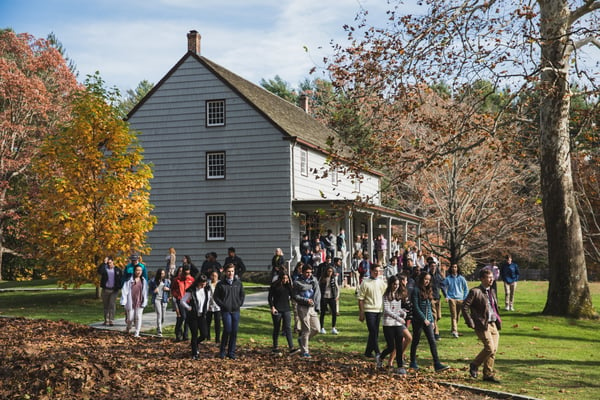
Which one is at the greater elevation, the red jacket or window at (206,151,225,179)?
window at (206,151,225,179)

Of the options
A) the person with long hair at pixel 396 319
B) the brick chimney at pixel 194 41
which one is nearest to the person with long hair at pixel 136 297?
the person with long hair at pixel 396 319

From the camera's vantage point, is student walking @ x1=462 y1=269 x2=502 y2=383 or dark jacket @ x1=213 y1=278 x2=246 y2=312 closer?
student walking @ x1=462 y1=269 x2=502 y2=383

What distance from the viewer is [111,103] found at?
83.1ft

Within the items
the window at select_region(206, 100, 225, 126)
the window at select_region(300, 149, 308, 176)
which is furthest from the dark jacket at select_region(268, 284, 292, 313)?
the window at select_region(206, 100, 225, 126)

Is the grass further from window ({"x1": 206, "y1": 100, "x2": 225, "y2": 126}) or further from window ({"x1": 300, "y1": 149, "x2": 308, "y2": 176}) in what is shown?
window ({"x1": 206, "y1": 100, "x2": 225, "y2": 126})

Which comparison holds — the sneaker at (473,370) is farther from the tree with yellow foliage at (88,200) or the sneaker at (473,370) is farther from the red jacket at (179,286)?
the tree with yellow foliage at (88,200)

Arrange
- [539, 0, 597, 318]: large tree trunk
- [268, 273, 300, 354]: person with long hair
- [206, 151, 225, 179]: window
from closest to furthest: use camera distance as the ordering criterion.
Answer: [268, 273, 300, 354]: person with long hair < [539, 0, 597, 318]: large tree trunk < [206, 151, 225, 179]: window

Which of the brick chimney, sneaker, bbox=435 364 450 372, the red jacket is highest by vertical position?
the brick chimney

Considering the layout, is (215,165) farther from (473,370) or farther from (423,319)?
(473,370)

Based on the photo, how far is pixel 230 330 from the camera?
44.0 feet

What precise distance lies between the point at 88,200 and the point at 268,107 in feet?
39.7

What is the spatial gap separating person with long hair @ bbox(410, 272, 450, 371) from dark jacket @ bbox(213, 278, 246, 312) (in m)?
3.54

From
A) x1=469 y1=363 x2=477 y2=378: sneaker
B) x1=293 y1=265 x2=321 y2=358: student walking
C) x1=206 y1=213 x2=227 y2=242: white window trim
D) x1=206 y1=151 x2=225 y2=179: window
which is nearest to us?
x1=469 y1=363 x2=477 y2=378: sneaker

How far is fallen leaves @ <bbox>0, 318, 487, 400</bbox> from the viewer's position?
10.7 metres
